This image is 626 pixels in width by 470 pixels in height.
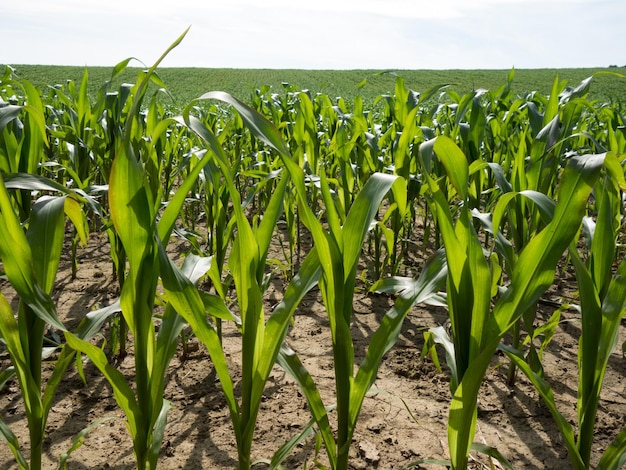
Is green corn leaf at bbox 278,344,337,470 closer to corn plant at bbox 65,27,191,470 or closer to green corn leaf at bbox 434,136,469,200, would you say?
corn plant at bbox 65,27,191,470

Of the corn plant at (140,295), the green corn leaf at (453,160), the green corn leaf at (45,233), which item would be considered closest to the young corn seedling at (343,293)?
the green corn leaf at (453,160)

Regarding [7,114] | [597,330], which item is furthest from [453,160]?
[7,114]

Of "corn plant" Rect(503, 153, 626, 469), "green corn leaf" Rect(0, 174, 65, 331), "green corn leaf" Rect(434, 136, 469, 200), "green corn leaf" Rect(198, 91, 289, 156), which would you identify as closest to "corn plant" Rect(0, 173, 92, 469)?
"green corn leaf" Rect(0, 174, 65, 331)

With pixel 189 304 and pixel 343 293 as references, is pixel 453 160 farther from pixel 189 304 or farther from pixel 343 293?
pixel 189 304

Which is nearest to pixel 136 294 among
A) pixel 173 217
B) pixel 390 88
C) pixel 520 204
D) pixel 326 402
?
pixel 173 217

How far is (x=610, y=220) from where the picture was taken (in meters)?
1.18

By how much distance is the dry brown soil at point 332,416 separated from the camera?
1639 millimetres

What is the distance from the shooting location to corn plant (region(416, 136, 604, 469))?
3.26 ft

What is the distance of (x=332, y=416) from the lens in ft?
6.18

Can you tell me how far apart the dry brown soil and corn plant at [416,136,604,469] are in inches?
11.5

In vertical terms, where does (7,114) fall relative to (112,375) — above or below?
above

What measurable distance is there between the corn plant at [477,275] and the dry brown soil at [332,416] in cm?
29

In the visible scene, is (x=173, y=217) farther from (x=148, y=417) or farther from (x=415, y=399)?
(x=415, y=399)

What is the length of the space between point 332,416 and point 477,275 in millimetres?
968
